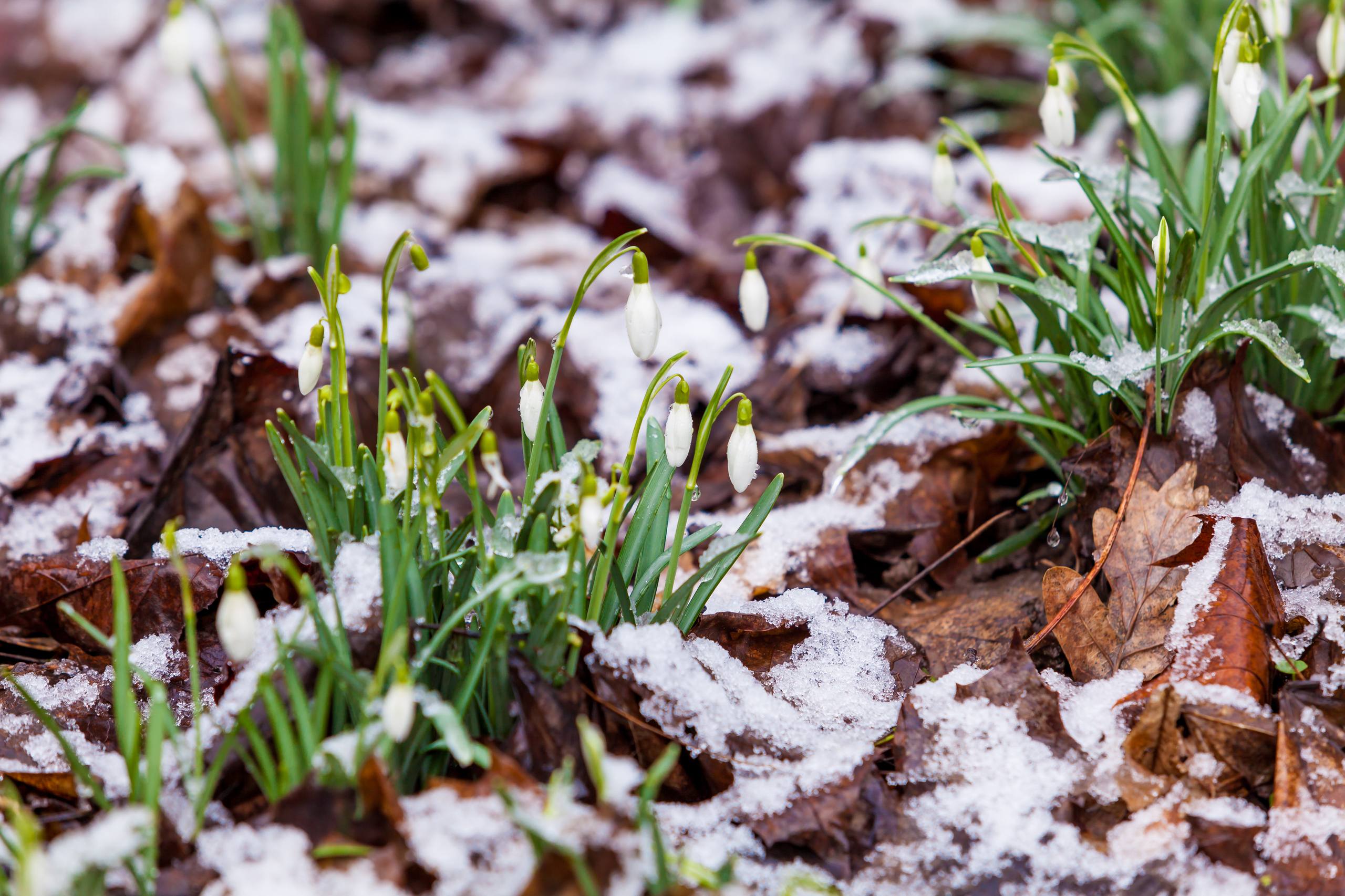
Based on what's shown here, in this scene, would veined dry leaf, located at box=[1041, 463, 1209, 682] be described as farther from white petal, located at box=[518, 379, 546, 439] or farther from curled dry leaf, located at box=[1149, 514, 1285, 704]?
white petal, located at box=[518, 379, 546, 439]

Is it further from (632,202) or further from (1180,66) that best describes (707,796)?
(1180,66)

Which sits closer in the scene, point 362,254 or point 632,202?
point 362,254

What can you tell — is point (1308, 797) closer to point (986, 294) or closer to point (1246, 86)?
point (986, 294)

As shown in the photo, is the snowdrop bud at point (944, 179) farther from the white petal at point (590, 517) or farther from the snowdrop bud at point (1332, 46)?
the white petal at point (590, 517)

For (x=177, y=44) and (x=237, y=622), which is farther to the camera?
(x=177, y=44)

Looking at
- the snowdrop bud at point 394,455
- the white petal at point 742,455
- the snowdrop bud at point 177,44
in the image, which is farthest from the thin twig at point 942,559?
the snowdrop bud at point 177,44

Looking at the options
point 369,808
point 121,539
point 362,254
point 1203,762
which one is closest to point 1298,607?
point 1203,762

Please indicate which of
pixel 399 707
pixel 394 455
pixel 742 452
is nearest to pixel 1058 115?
pixel 742 452
